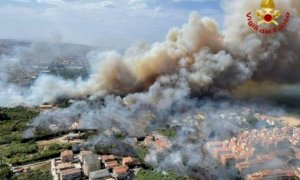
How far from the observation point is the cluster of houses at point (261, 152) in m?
23.2

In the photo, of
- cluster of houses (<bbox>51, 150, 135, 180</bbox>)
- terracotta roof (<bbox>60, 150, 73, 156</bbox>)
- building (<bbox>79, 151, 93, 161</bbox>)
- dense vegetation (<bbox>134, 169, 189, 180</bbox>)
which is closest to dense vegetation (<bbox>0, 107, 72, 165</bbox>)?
terracotta roof (<bbox>60, 150, 73, 156</bbox>)

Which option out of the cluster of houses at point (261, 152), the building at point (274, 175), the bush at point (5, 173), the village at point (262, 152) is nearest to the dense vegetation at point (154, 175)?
the village at point (262, 152)

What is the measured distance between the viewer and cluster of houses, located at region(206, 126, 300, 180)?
76.2 ft

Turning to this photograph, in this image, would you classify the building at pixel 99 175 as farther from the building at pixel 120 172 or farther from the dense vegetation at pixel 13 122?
the dense vegetation at pixel 13 122

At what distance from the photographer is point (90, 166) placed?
80.1 feet

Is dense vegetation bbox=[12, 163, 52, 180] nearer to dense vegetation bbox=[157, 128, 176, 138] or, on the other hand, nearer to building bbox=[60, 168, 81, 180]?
building bbox=[60, 168, 81, 180]

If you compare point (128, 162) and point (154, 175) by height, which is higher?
point (154, 175)

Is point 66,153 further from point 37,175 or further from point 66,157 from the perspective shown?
point 37,175

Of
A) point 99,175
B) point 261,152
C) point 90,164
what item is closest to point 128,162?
point 99,175

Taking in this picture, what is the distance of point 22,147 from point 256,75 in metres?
20.8

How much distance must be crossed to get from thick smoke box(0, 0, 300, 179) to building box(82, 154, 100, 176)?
370 centimetres

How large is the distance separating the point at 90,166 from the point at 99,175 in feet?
3.52

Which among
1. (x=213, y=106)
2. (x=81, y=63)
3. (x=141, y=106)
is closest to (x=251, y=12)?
(x=213, y=106)

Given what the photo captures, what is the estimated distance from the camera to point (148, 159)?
25.5 m
